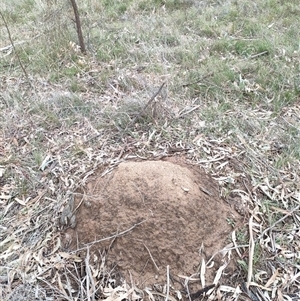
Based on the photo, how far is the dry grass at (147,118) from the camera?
6.68 feet

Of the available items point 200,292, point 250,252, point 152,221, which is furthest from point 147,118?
point 200,292

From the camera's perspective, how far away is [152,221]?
6.57 ft

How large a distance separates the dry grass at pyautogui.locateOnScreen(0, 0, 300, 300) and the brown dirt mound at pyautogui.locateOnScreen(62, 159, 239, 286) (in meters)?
0.11

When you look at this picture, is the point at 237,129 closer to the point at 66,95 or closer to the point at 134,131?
the point at 134,131

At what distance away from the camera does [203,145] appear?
2.69 m

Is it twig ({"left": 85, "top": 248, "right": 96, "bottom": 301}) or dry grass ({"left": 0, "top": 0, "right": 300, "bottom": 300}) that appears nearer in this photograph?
twig ({"left": 85, "top": 248, "right": 96, "bottom": 301})

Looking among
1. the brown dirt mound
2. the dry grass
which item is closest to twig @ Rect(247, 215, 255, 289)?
the dry grass

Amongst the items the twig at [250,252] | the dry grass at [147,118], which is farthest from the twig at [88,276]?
the twig at [250,252]

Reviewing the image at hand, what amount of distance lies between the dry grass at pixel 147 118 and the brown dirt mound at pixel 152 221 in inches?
4.4

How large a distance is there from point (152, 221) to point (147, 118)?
1.15 metres

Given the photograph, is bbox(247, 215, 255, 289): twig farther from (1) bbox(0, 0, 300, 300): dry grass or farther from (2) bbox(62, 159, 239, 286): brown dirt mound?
(2) bbox(62, 159, 239, 286): brown dirt mound

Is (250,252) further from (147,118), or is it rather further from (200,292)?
(147,118)

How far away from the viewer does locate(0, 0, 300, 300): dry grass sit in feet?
6.68

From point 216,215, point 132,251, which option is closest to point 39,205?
point 132,251
